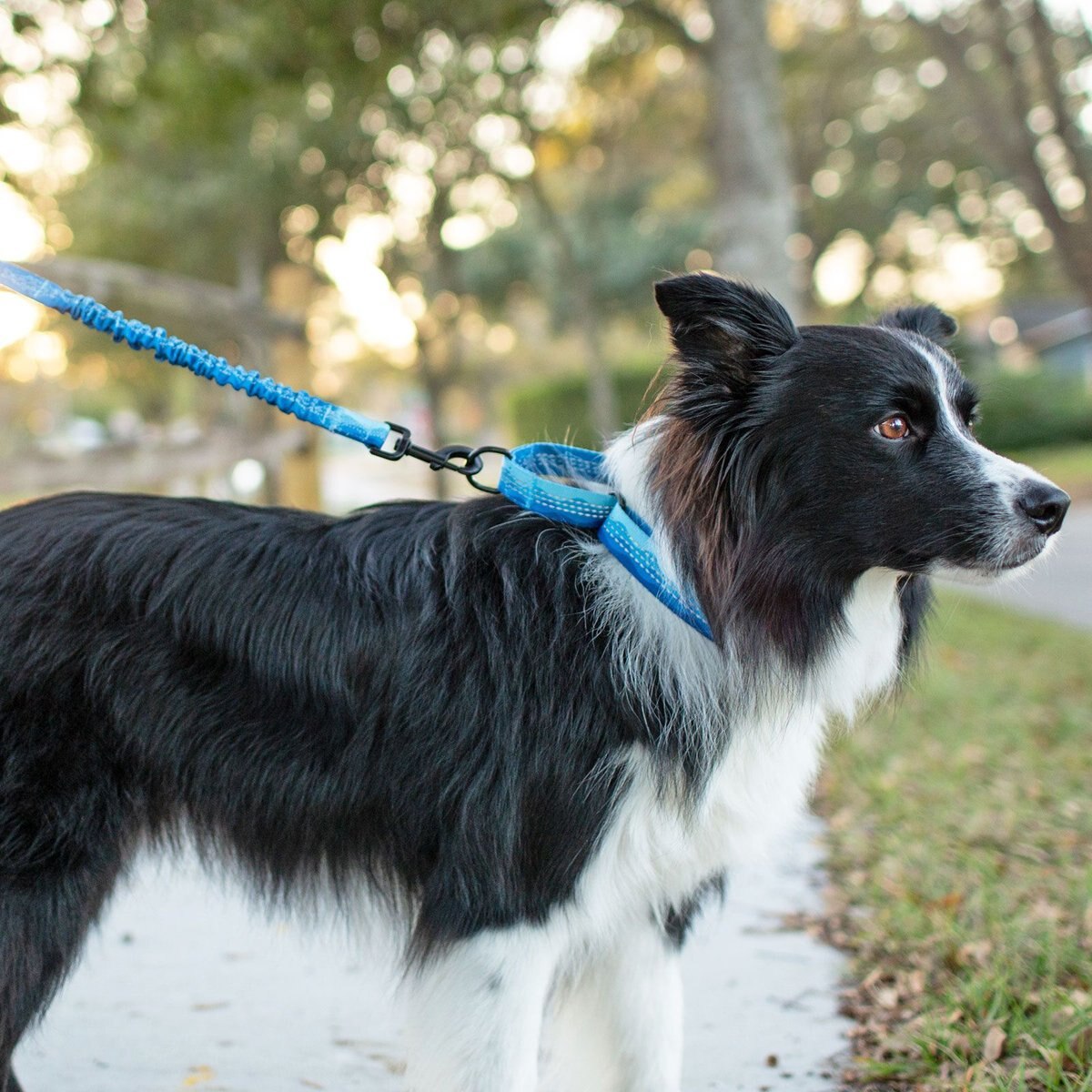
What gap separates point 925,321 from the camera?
2.93 metres

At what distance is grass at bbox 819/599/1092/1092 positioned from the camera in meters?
2.85

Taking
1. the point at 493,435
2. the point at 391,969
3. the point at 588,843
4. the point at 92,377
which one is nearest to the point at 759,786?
the point at 588,843

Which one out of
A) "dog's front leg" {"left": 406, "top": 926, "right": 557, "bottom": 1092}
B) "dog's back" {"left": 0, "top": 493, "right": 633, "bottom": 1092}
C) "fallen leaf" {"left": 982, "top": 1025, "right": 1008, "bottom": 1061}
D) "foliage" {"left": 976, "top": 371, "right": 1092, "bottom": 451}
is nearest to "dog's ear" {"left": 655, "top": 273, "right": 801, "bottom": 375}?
Answer: "dog's back" {"left": 0, "top": 493, "right": 633, "bottom": 1092}

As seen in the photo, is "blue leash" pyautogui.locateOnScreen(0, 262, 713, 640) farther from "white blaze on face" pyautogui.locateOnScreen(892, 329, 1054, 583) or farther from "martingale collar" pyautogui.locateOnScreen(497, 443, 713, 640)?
"white blaze on face" pyautogui.locateOnScreen(892, 329, 1054, 583)

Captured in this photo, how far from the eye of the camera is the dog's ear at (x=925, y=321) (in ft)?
9.56

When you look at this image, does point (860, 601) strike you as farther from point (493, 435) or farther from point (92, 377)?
point (493, 435)

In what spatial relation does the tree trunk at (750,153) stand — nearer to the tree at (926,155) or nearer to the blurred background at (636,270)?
the blurred background at (636,270)

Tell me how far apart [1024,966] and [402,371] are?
1980 inches

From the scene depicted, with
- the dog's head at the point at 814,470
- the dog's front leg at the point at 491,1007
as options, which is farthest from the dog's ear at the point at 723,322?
the dog's front leg at the point at 491,1007

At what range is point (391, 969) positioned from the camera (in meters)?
2.73

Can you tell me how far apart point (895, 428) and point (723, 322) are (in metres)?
0.43

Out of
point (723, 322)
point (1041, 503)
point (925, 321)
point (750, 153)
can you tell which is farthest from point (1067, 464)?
point (723, 322)

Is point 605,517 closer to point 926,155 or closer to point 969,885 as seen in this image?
point 969,885

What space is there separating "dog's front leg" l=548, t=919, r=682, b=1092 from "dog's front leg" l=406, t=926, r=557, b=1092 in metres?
0.36
